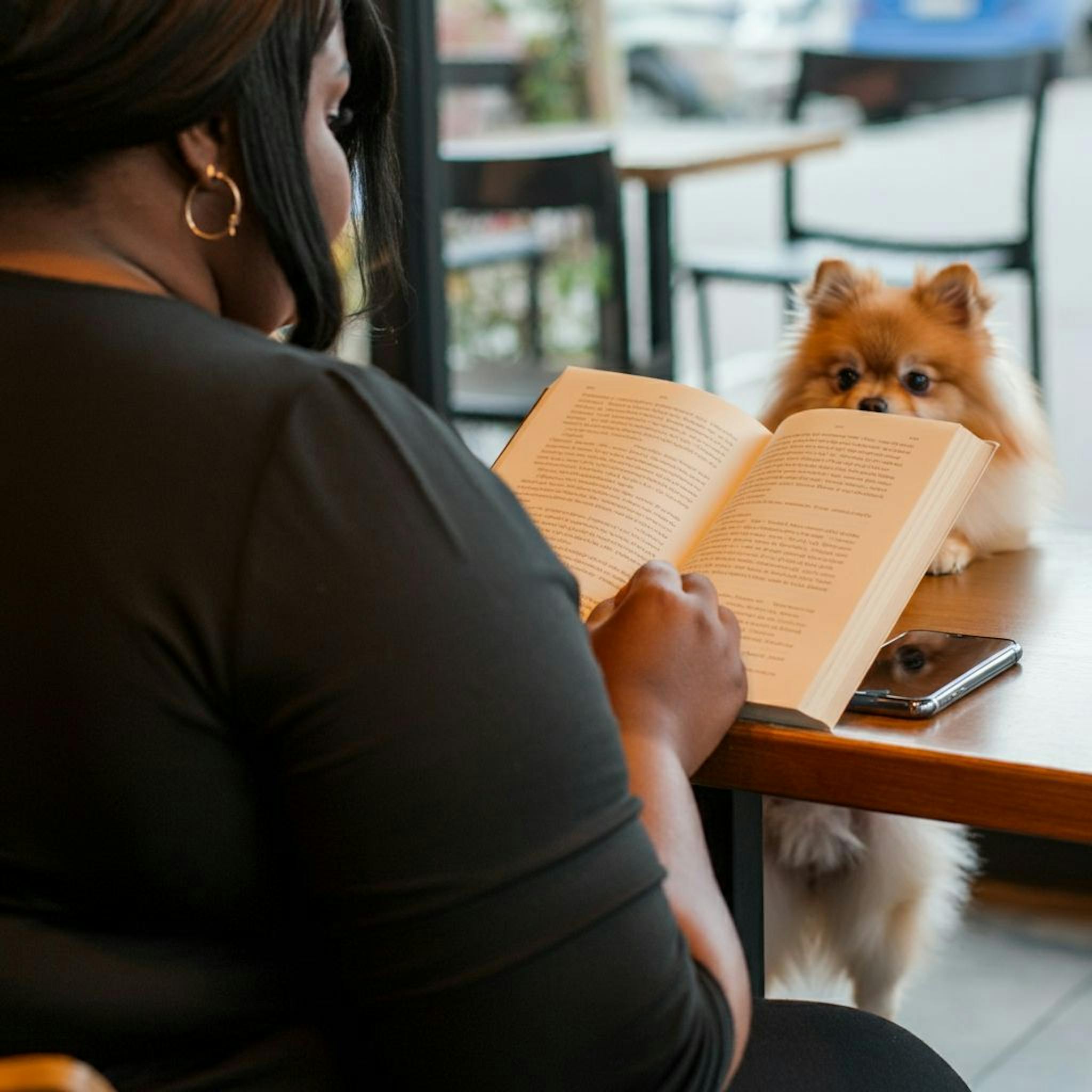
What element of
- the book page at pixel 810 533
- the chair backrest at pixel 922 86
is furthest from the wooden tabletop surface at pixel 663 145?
the book page at pixel 810 533

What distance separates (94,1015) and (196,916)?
0.18ft

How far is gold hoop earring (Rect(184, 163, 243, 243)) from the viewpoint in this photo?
0.68m

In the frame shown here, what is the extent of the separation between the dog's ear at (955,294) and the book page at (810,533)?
0.69 meters

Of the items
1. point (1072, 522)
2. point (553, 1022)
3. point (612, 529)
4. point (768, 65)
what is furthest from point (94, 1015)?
point (768, 65)

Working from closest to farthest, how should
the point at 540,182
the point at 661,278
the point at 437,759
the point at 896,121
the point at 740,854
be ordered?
the point at 437,759 < the point at 740,854 < the point at 540,182 < the point at 661,278 < the point at 896,121

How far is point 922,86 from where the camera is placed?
11.5 feet

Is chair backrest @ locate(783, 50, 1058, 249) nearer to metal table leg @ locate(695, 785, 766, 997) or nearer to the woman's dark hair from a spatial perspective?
metal table leg @ locate(695, 785, 766, 997)

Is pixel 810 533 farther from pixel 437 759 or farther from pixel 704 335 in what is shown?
pixel 704 335

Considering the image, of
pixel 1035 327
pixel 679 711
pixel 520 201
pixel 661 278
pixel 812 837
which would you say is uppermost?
pixel 520 201

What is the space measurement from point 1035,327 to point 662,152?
90cm

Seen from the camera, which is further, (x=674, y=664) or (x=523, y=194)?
(x=523, y=194)

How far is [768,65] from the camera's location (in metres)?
4.53

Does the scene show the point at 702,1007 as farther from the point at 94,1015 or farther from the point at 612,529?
the point at 612,529

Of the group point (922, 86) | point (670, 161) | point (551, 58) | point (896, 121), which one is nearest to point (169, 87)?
point (670, 161)
